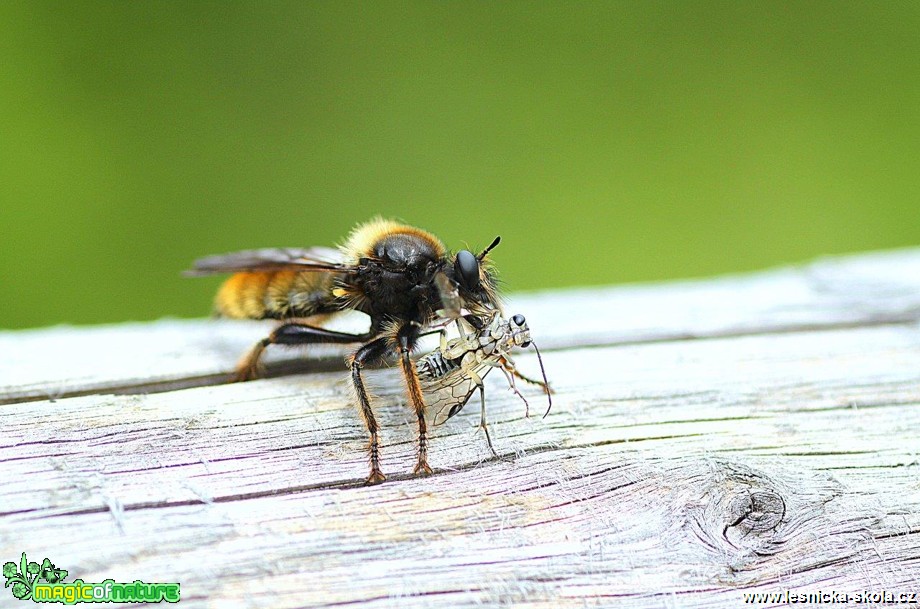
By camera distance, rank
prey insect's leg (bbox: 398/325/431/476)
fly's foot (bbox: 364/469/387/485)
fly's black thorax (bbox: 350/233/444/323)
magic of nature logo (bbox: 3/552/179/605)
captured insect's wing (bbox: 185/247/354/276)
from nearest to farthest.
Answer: magic of nature logo (bbox: 3/552/179/605), fly's foot (bbox: 364/469/387/485), prey insect's leg (bbox: 398/325/431/476), fly's black thorax (bbox: 350/233/444/323), captured insect's wing (bbox: 185/247/354/276)

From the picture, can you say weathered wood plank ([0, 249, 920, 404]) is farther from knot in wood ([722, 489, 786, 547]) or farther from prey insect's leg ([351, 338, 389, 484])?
knot in wood ([722, 489, 786, 547])

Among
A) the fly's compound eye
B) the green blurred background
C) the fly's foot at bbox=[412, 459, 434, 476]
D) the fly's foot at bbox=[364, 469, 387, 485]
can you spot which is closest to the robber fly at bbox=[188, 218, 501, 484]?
the fly's compound eye

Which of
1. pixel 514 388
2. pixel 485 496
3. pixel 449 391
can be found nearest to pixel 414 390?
pixel 449 391

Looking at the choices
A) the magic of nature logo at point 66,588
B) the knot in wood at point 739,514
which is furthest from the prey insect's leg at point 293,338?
the knot in wood at point 739,514

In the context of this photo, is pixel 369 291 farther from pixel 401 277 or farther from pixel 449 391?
pixel 449 391

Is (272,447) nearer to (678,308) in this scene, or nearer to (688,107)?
(678,308)

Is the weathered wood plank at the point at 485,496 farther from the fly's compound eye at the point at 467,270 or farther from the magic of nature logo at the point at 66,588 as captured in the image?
the fly's compound eye at the point at 467,270

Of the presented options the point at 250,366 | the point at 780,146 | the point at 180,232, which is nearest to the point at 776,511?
the point at 250,366
